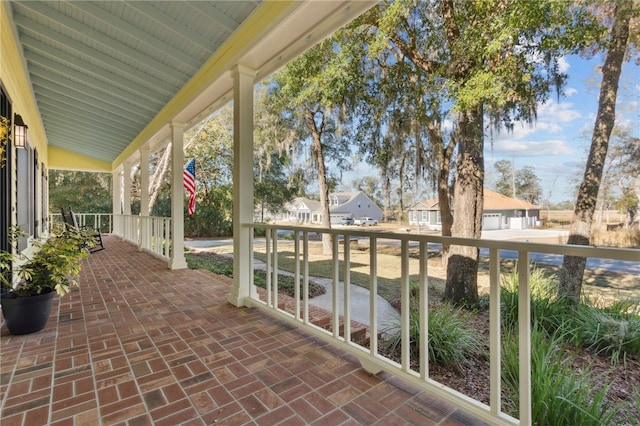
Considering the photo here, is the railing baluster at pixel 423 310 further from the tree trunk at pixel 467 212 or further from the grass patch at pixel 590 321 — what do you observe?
the tree trunk at pixel 467 212

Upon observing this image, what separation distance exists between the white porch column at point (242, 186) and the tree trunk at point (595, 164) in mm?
3872

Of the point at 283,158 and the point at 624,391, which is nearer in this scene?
the point at 624,391

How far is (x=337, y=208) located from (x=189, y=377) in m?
8.68

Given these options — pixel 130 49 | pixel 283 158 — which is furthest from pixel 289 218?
pixel 130 49

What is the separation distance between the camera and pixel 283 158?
9734 mm

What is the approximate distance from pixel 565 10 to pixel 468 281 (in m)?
3.63

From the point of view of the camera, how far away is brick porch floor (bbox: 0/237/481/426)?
1.47 metres

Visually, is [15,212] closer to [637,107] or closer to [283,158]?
[283,158]

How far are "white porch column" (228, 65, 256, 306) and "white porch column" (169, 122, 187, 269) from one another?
7.45 feet

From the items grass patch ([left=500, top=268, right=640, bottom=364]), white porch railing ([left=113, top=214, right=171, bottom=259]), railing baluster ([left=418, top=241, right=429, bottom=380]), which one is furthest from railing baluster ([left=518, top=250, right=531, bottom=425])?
white porch railing ([left=113, top=214, right=171, bottom=259])

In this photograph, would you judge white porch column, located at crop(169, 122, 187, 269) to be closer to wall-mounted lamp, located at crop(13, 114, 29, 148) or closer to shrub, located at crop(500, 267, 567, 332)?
wall-mounted lamp, located at crop(13, 114, 29, 148)

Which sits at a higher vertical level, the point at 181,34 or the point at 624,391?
the point at 181,34

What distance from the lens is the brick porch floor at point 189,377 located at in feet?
4.83

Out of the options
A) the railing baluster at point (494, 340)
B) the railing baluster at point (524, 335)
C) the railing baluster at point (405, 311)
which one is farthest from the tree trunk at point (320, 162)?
the railing baluster at point (524, 335)
